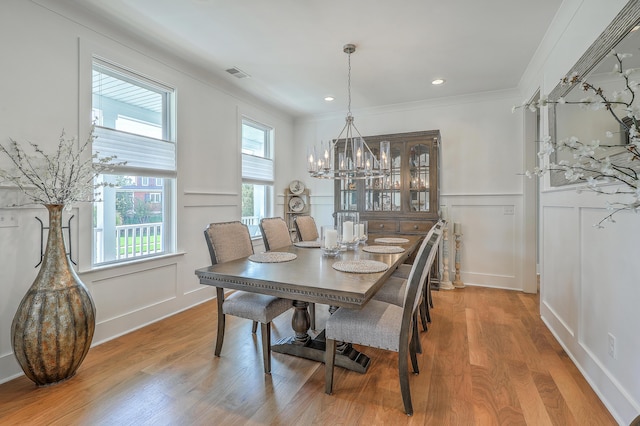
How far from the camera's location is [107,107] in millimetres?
2643

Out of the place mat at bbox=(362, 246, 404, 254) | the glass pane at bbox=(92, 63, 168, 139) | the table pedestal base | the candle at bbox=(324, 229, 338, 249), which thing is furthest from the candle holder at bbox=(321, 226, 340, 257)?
the glass pane at bbox=(92, 63, 168, 139)

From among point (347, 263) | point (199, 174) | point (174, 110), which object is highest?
point (174, 110)

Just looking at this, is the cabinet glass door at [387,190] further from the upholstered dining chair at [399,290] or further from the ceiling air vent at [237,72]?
the ceiling air vent at [237,72]

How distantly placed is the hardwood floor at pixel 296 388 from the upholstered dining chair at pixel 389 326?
20 cm

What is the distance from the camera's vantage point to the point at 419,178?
163 inches

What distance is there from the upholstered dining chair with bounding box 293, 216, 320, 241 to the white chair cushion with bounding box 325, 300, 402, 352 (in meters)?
1.59

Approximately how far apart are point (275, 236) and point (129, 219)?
1339mm

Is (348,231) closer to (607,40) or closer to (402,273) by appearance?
(402,273)

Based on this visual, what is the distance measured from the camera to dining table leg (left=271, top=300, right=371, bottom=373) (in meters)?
2.11

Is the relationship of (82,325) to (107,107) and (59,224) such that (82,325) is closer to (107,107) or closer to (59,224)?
(59,224)

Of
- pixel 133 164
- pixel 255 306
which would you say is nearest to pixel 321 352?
pixel 255 306

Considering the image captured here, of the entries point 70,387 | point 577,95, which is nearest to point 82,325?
point 70,387

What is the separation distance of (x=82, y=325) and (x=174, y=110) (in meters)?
2.14

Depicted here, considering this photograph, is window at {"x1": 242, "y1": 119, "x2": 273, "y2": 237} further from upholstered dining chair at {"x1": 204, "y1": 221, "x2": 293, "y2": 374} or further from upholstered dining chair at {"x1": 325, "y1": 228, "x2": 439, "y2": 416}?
upholstered dining chair at {"x1": 325, "y1": 228, "x2": 439, "y2": 416}
